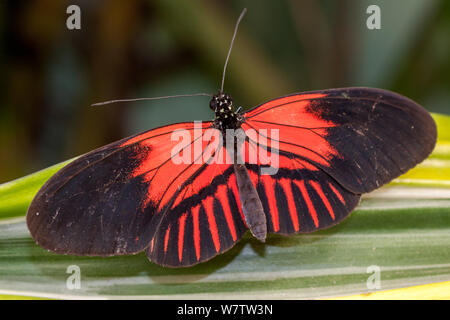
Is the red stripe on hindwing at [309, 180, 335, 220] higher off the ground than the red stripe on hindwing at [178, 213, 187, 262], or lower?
higher

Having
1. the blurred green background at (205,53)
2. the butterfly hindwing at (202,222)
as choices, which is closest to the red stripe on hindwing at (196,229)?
the butterfly hindwing at (202,222)

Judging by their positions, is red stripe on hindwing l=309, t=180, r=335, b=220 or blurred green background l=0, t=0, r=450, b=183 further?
blurred green background l=0, t=0, r=450, b=183

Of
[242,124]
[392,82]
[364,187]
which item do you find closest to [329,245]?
[364,187]

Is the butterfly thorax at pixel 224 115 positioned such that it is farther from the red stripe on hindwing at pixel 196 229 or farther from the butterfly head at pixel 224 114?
the red stripe on hindwing at pixel 196 229

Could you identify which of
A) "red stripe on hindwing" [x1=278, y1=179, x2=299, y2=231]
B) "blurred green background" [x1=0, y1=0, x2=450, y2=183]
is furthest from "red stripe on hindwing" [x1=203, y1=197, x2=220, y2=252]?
"blurred green background" [x1=0, y1=0, x2=450, y2=183]

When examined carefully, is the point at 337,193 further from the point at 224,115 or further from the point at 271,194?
the point at 224,115

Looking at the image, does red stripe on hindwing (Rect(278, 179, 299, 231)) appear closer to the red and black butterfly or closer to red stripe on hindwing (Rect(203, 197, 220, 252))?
the red and black butterfly

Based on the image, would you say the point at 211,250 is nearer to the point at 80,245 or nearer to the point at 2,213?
the point at 80,245
